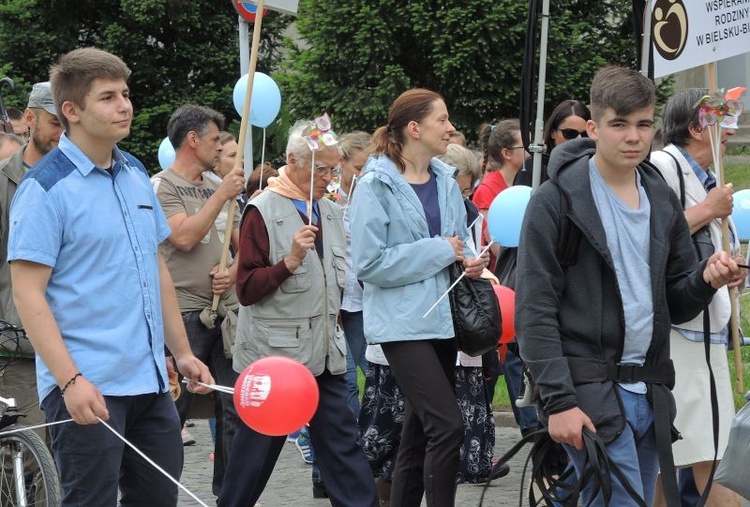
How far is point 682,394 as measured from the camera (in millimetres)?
5449

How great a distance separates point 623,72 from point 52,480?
2.87m

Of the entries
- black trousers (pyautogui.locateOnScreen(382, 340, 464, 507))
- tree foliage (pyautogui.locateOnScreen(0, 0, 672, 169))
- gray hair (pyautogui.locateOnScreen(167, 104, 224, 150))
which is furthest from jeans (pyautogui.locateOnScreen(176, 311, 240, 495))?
tree foliage (pyautogui.locateOnScreen(0, 0, 672, 169))

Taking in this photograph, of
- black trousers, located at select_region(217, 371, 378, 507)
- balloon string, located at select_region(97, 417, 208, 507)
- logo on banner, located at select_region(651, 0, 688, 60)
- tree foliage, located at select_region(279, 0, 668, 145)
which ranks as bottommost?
black trousers, located at select_region(217, 371, 378, 507)

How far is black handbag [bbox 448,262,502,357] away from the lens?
5.91 meters

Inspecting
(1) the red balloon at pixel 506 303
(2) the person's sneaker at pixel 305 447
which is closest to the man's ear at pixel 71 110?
(1) the red balloon at pixel 506 303

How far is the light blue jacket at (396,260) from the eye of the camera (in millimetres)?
5824

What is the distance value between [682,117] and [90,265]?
107 inches

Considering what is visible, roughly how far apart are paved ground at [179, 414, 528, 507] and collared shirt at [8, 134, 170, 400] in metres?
3.02

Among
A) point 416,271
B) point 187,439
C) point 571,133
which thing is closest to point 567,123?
point 571,133

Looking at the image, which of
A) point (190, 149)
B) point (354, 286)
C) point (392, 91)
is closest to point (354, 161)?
point (354, 286)

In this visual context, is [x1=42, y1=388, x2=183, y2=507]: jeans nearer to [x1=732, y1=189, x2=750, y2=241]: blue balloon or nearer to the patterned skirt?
the patterned skirt

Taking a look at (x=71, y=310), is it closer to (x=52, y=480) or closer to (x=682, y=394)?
(x=52, y=480)

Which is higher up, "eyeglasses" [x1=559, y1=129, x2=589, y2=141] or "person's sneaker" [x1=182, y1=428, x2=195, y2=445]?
"eyeglasses" [x1=559, y1=129, x2=589, y2=141]

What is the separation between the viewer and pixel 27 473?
5.59 meters
